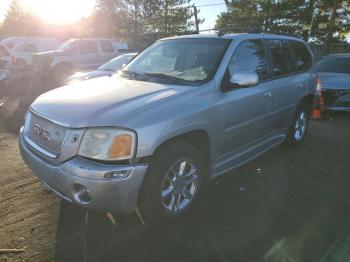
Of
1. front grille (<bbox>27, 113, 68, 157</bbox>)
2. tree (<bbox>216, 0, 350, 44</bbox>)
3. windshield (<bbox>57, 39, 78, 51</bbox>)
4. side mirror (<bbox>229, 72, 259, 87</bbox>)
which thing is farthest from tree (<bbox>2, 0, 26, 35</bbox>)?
side mirror (<bbox>229, 72, 259, 87</bbox>)

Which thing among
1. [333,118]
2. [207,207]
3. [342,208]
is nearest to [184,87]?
[207,207]

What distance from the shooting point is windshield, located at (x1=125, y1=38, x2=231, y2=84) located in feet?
13.3

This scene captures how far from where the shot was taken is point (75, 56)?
1498 centimetres

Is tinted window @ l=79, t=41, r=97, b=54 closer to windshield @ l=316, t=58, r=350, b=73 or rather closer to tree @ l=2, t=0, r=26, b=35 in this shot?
windshield @ l=316, t=58, r=350, b=73

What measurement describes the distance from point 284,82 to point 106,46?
38.9 feet

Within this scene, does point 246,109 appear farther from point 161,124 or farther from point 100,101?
point 100,101

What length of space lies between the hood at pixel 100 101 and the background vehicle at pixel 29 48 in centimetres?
1491

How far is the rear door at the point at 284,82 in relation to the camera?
5.08 m

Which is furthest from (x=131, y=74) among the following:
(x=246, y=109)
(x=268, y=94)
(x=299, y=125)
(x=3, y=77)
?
(x=3, y=77)

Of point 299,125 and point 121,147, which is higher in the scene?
point 121,147

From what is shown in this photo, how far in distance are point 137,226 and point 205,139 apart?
111 cm

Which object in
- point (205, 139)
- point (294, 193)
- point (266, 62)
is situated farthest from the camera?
point (266, 62)

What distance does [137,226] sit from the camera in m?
→ 3.60

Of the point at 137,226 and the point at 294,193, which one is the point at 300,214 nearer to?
the point at 294,193
